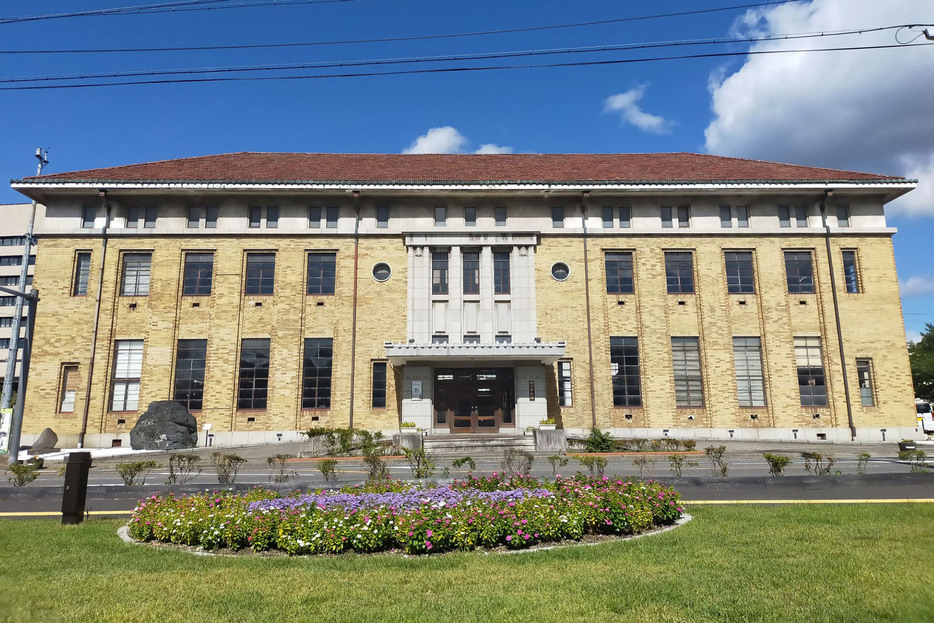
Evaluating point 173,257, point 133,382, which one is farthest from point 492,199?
point 133,382

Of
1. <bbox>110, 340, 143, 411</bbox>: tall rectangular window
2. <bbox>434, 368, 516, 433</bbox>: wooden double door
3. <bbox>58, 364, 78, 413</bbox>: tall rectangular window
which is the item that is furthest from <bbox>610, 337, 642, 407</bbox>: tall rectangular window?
<bbox>58, 364, 78, 413</bbox>: tall rectangular window

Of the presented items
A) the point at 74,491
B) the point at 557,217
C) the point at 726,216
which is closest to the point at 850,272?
the point at 726,216

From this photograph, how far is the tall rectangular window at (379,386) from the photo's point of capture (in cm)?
2899

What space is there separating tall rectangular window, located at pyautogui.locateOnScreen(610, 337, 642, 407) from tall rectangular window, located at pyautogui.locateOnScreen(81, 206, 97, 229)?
28.5 meters

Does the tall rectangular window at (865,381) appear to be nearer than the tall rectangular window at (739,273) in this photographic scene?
Yes

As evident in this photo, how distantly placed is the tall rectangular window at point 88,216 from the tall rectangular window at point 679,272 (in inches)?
1224

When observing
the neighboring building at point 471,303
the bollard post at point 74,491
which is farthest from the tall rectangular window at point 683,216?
the bollard post at point 74,491

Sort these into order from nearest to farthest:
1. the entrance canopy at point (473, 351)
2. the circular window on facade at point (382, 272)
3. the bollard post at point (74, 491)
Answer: the bollard post at point (74, 491), the entrance canopy at point (473, 351), the circular window on facade at point (382, 272)

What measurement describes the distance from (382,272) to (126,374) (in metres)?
14.2

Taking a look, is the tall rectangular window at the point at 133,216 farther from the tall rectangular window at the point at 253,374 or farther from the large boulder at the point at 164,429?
the large boulder at the point at 164,429

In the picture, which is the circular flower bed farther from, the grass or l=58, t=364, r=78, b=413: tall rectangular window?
l=58, t=364, r=78, b=413: tall rectangular window

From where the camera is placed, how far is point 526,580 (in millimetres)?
6066

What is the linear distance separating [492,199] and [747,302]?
14930 millimetres

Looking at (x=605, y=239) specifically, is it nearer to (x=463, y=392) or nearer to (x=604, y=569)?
(x=463, y=392)
